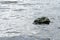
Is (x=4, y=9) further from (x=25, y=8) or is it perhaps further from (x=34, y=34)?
(x=34, y=34)

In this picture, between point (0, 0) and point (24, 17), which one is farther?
point (0, 0)

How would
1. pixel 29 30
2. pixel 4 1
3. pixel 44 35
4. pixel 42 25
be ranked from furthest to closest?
pixel 4 1
pixel 42 25
pixel 29 30
pixel 44 35

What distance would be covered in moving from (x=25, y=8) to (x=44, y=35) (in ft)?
17.7

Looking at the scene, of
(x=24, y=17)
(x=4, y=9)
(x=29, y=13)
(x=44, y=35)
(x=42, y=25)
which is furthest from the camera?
(x=4, y=9)

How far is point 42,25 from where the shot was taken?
1011 centimetres

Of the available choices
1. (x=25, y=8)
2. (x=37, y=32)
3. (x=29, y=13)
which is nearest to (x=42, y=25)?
(x=37, y=32)

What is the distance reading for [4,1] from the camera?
16.7 m

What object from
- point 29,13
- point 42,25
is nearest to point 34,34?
point 42,25

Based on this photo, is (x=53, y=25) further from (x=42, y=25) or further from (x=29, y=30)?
(x=29, y=30)

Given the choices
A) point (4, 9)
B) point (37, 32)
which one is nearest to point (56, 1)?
point (4, 9)

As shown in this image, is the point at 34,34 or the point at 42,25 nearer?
the point at 34,34

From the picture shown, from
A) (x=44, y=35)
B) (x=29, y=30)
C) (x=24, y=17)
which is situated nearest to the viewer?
(x=44, y=35)

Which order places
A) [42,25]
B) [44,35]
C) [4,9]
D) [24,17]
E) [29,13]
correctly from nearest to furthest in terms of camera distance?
1. [44,35]
2. [42,25]
3. [24,17]
4. [29,13]
5. [4,9]

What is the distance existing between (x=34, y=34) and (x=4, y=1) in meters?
8.16
